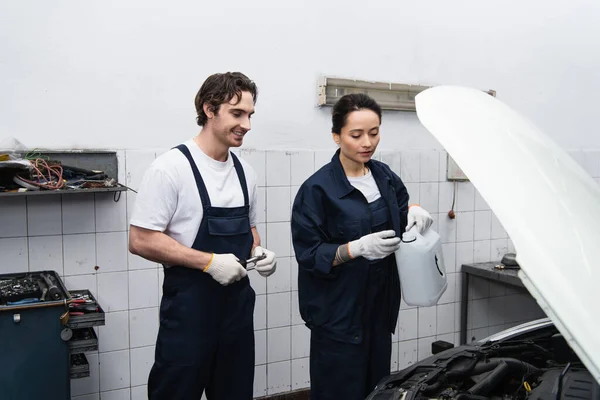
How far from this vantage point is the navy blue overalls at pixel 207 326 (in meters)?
1.96

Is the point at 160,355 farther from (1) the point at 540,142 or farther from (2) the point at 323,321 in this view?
(1) the point at 540,142

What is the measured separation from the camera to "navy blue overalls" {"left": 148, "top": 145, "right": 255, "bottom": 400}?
1.96 meters

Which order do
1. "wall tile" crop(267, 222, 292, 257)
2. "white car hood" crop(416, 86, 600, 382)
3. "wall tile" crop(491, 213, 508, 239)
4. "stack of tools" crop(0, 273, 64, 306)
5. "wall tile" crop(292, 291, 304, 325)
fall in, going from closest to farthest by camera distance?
"white car hood" crop(416, 86, 600, 382)
"stack of tools" crop(0, 273, 64, 306)
"wall tile" crop(267, 222, 292, 257)
"wall tile" crop(292, 291, 304, 325)
"wall tile" crop(491, 213, 508, 239)

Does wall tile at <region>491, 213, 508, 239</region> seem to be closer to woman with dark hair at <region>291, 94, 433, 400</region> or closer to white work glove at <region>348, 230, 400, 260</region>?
woman with dark hair at <region>291, 94, 433, 400</region>

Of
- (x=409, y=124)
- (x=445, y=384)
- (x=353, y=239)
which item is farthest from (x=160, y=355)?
(x=409, y=124)

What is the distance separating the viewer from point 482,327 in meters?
3.85

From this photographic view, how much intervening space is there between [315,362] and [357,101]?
1.03 meters

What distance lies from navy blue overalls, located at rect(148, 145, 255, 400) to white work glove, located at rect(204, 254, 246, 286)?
2.7 inches

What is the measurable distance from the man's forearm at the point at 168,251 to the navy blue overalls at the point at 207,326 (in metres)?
0.06

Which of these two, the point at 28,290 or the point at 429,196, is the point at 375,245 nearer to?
the point at 28,290

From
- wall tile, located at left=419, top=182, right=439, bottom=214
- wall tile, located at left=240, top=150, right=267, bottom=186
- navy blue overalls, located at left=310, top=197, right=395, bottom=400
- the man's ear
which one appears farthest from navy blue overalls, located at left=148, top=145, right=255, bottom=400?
wall tile, located at left=419, top=182, right=439, bottom=214

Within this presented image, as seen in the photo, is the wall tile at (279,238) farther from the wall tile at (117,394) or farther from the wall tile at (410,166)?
the wall tile at (117,394)

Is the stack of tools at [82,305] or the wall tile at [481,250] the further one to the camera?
the wall tile at [481,250]

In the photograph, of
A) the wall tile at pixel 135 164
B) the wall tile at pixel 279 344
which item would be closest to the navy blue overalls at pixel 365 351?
the wall tile at pixel 279 344
